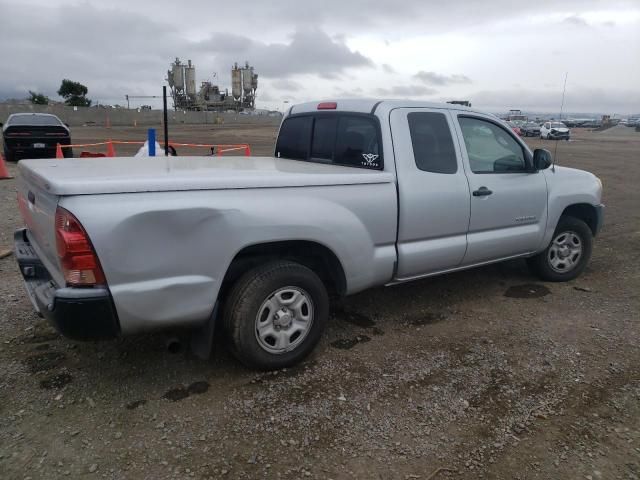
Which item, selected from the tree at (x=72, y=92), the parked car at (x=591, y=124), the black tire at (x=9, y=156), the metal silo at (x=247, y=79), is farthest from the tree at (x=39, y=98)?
the parked car at (x=591, y=124)

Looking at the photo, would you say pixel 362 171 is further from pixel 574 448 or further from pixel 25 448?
pixel 25 448

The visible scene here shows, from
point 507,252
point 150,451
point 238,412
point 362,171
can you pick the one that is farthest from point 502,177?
point 150,451

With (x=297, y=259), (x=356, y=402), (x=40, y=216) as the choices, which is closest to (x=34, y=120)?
(x=40, y=216)

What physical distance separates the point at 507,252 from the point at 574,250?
1.18 m

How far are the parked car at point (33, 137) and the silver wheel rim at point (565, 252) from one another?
13.2 meters

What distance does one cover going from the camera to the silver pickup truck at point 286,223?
2.67m

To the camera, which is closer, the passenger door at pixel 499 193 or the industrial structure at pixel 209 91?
the passenger door at pixel 499 193

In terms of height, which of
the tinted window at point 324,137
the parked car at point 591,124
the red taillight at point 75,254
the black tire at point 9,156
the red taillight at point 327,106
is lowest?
the black tire at point 9,156

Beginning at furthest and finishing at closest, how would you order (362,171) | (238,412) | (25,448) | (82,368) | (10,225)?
(10,225)
(362,171)
(82,368)
(238,412)
(25,448)

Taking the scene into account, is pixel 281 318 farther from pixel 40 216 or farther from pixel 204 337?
pixel 40 216

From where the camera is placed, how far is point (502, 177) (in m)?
4.54

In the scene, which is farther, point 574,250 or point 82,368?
point 574,250

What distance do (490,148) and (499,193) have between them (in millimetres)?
430

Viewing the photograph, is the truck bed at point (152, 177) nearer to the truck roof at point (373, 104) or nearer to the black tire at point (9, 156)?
the truck roof at point (373, 104)
